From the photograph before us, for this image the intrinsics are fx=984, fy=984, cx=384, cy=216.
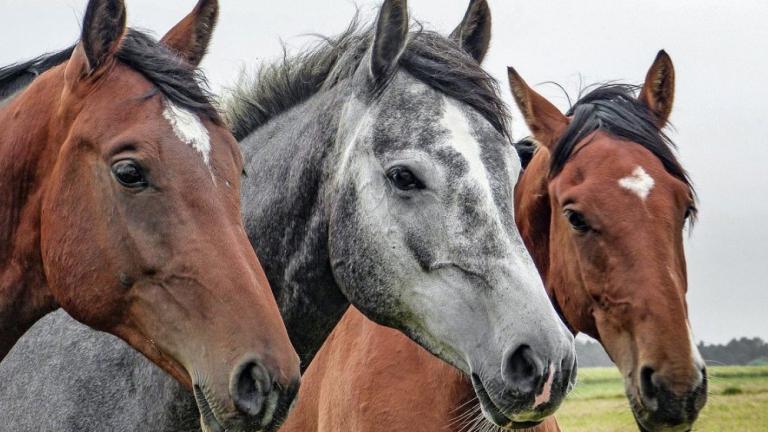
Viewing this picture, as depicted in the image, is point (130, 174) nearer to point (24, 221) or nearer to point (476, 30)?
point (24, 221)

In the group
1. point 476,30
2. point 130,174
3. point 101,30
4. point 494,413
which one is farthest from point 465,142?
point 101,30

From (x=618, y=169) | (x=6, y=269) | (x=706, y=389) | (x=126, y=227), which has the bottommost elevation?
(x=706, y=389)

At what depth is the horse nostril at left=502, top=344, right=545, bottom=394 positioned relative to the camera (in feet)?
13.0

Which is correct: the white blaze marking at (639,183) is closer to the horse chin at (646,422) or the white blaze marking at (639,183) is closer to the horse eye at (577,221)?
the horse eye at (577,221)

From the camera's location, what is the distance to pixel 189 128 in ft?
13.0

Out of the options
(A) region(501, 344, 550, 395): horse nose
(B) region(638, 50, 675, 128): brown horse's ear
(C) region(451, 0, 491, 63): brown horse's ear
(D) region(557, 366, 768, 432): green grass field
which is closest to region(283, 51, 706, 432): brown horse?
(B) region(638, 50, 675, 128): brown horse's ear

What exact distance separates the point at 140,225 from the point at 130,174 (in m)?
0.20

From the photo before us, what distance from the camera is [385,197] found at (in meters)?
4.64

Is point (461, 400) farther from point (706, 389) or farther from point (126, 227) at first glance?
point (126, 227)

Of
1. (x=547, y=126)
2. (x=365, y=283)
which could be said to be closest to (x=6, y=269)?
(x=365, y=283)

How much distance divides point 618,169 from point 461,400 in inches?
70.0

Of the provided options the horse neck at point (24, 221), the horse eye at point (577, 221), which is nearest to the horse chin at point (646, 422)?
the horse eye at point (577, 221)

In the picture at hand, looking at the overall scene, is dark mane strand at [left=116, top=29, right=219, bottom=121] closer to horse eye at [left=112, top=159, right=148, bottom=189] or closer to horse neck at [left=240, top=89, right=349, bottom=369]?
horse eye at [left=112, top=159, right=148, bottom=189]

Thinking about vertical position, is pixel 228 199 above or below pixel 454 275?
above
